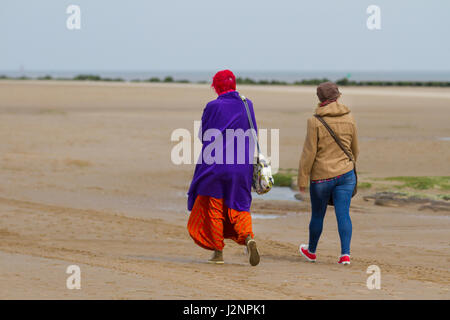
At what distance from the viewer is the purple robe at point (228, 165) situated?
7.72 metres

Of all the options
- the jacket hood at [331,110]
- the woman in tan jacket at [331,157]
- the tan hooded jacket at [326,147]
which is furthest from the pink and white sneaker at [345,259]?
the jacket hood at [331,110]

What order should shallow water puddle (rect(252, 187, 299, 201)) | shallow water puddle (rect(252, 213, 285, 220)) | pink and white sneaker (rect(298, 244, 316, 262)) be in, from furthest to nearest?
1. shallow water puddle (rect(252, 187, 299, 201))
2. shallow water puddle (rect(252, 213, 285, 220))
3. pink and white sneaker (rect(298, 244, 316, 262))

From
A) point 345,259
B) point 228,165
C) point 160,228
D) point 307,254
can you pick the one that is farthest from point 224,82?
point 160,228

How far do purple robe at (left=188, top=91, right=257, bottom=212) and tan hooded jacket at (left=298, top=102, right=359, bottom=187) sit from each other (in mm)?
516

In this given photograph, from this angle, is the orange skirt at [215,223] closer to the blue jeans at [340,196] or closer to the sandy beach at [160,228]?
the sandy beach at [160,228]

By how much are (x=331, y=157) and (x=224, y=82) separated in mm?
1204

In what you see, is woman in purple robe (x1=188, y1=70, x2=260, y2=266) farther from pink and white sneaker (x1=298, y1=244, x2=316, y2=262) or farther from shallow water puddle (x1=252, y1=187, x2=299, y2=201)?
shallow water puddle (x1=252, y1=187, x2=299, y2=201)

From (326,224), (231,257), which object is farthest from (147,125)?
(231,257)

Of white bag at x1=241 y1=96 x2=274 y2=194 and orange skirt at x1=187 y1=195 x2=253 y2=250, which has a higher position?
white bag at x1=241 y1=96 x2=274 y2=194

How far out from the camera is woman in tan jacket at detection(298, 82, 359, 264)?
25.3 feet

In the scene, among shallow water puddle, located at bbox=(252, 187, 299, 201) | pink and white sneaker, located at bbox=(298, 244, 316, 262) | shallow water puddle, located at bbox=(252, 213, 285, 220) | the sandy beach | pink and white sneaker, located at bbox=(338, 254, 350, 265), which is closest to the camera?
the sandy beach

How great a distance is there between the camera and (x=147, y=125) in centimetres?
2530

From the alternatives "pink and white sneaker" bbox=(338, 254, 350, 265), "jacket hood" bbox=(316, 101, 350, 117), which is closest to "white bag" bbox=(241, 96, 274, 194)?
"jacket hood" bbox=(316, 101, 350, 117)

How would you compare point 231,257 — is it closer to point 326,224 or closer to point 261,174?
Result: point 261,174
